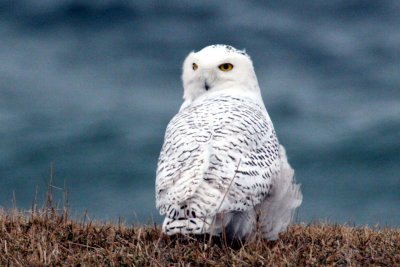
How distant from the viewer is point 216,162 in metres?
6.09

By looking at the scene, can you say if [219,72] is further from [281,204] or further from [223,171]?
[223,171]

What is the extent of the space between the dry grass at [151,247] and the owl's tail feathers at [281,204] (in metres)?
0.16

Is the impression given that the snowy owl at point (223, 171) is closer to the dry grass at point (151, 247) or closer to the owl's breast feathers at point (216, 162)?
the owl's breast feathers at point (216, 162)

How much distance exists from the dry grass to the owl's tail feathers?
0.16m

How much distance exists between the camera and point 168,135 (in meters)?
7.01

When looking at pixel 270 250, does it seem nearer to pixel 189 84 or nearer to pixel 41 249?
pixel 41 249

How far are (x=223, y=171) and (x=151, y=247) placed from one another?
96cm

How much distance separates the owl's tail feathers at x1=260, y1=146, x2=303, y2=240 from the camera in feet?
21.5

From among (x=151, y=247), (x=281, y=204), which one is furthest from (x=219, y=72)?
(x=151, y=247)

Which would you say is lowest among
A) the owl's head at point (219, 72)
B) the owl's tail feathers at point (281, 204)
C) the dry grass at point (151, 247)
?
the dry grass at point (151, 247)

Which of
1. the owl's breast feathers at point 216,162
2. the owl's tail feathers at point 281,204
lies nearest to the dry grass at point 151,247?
the owl's tail feathers at point 281,204

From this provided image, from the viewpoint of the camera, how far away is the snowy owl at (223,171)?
5906 mm

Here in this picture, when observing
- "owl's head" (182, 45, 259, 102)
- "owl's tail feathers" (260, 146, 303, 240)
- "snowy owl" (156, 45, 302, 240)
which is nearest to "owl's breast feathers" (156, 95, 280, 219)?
"snowy owl" (156, 45, 302, 240)

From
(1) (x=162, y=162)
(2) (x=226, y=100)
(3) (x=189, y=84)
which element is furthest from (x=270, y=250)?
(3) (x=189, y=84)
